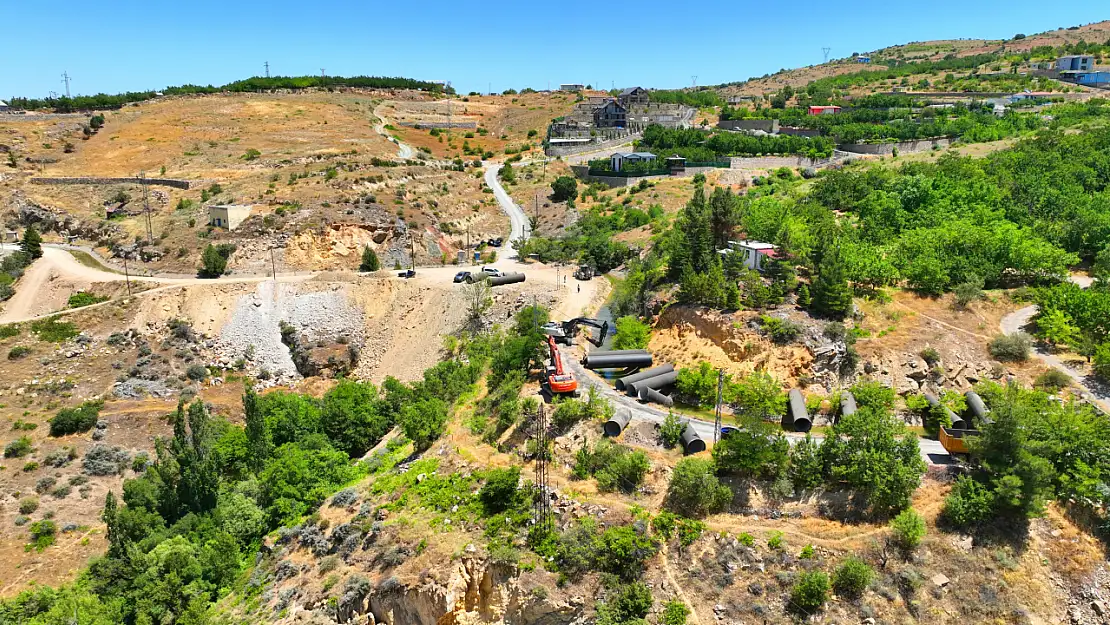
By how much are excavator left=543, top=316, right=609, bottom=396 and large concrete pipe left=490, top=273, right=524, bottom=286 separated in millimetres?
8733

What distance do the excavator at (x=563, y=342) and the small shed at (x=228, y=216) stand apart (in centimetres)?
3245

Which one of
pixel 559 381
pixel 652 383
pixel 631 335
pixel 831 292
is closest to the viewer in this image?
pixel 559 381

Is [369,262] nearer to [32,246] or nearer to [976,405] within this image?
[32,246]

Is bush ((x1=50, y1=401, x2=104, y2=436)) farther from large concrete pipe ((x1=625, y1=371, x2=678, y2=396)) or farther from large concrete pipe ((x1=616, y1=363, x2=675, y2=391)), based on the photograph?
large concrete pipe ((x1=625, y1=371, x2=678, y2=396))

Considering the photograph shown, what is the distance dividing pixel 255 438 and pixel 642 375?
18944 millimetres

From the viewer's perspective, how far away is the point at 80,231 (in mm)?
63000

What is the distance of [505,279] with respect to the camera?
49594 mm

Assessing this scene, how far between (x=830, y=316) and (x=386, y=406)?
23.9 meters

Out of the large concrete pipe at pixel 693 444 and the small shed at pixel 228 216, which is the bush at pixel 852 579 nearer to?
the large concrete pipe at pixel 693 444

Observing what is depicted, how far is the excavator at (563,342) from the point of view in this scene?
105 ft

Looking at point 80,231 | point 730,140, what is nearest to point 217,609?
point 80,231

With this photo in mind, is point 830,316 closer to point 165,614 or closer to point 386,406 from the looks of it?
point 386,406

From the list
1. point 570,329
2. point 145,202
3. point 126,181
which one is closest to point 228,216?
point 145,202

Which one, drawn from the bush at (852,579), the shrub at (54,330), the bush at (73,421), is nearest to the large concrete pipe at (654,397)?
the bush at (852,579)
